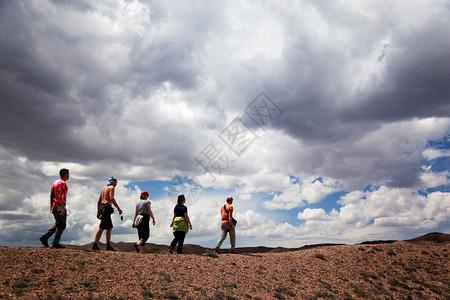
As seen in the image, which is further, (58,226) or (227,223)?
(227,223)

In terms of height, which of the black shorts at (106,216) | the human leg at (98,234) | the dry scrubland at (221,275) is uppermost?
the black shorts at (106,216)

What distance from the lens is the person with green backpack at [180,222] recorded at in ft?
42.1

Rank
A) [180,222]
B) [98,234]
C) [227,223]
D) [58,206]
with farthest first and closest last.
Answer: [227,223] < [180,222] < [98,234] < [58,206]

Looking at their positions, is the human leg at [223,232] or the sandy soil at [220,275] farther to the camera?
the human leg at [223,232]

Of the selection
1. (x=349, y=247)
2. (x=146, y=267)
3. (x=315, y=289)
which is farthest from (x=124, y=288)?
(x=349, y=247)

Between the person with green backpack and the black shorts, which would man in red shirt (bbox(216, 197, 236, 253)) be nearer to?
the person with green backpack

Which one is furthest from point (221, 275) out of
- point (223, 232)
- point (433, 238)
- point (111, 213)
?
point (433, 238)

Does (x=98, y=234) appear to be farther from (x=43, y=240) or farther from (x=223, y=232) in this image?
(x=223, y=232)

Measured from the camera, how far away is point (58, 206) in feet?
34.2

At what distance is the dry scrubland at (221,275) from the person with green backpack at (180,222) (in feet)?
2.57

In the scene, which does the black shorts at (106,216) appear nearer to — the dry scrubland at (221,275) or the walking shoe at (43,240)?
the dry scrubland at (221,275)

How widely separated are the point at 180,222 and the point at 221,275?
285 cm

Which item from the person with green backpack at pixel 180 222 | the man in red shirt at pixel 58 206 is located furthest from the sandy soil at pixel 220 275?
the person with green backpack at pixel 180 222

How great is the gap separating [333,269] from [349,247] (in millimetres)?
4409
